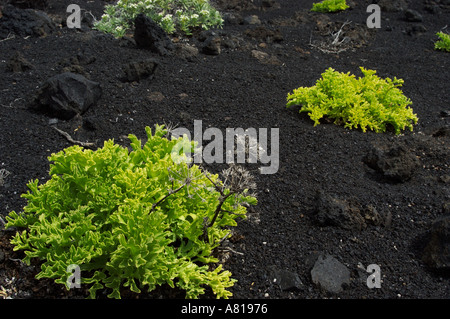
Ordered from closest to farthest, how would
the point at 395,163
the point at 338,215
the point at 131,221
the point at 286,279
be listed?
the point at 131,221, the point at 286,279, the point at 338,215, the point at 395,163

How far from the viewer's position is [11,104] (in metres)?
5.41

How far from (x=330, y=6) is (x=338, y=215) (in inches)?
289

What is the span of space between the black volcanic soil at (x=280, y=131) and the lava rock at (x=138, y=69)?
0.39ft

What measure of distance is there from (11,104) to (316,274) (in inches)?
170

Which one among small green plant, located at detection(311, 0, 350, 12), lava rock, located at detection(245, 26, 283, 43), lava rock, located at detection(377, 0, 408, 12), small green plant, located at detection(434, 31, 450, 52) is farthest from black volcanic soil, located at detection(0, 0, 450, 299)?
lava rock, located at detection(377, 0, 408, 12)

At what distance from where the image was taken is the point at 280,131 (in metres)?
5.20

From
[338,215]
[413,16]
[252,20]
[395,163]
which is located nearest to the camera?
[338,215]

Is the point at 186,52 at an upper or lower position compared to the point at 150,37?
lower

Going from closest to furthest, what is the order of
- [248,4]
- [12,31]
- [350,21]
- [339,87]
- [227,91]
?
1. [339,87]
2. [227,91]
3. [12,31]
4. [350,21]
5. [248,4]

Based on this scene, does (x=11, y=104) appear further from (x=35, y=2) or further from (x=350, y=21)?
(x=350, y=21)

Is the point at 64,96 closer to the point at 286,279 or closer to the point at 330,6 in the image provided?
the point at 286,279

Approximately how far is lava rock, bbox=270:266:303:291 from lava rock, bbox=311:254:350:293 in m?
0.12

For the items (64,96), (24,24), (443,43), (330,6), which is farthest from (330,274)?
(330,6)

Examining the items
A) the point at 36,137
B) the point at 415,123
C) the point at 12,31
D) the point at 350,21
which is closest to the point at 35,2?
the point at 12,31
